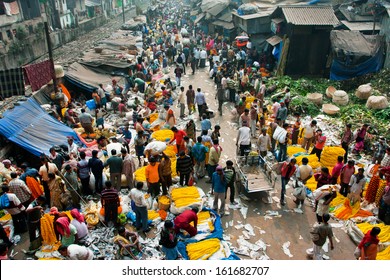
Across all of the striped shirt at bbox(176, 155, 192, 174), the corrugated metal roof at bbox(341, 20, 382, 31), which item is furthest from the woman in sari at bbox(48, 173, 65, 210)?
the corrugated metal roof at bbox(341, 20, 382, 31)

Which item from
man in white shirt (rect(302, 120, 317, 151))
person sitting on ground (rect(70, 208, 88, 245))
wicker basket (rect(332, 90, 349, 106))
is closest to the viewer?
person sitting on ground (rect(70, 208, 88, 245))

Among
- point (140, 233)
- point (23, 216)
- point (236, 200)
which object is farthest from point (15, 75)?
point (236, 200)

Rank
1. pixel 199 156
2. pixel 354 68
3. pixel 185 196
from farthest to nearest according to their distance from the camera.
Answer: pixel 354 68 < pixel 199 156 < pixel 185 196

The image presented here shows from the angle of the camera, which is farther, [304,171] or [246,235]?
[304,171]

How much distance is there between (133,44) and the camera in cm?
2439

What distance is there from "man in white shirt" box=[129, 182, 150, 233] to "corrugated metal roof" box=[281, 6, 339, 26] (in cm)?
1394

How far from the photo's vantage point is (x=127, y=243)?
653cm

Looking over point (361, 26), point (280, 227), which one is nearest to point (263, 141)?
point (280, 227)

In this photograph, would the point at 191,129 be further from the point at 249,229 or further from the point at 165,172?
the point at 249,229

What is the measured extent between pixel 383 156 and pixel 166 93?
31.9ft

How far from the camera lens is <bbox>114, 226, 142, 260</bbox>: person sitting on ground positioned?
21.2 feet

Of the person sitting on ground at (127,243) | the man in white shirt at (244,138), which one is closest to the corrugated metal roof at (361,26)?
the man in white shirt at (244,138)

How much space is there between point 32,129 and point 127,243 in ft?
20.6

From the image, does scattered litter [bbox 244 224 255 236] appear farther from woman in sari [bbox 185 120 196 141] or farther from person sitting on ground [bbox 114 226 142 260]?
woman in sari [bbox 185 120 196 141]
